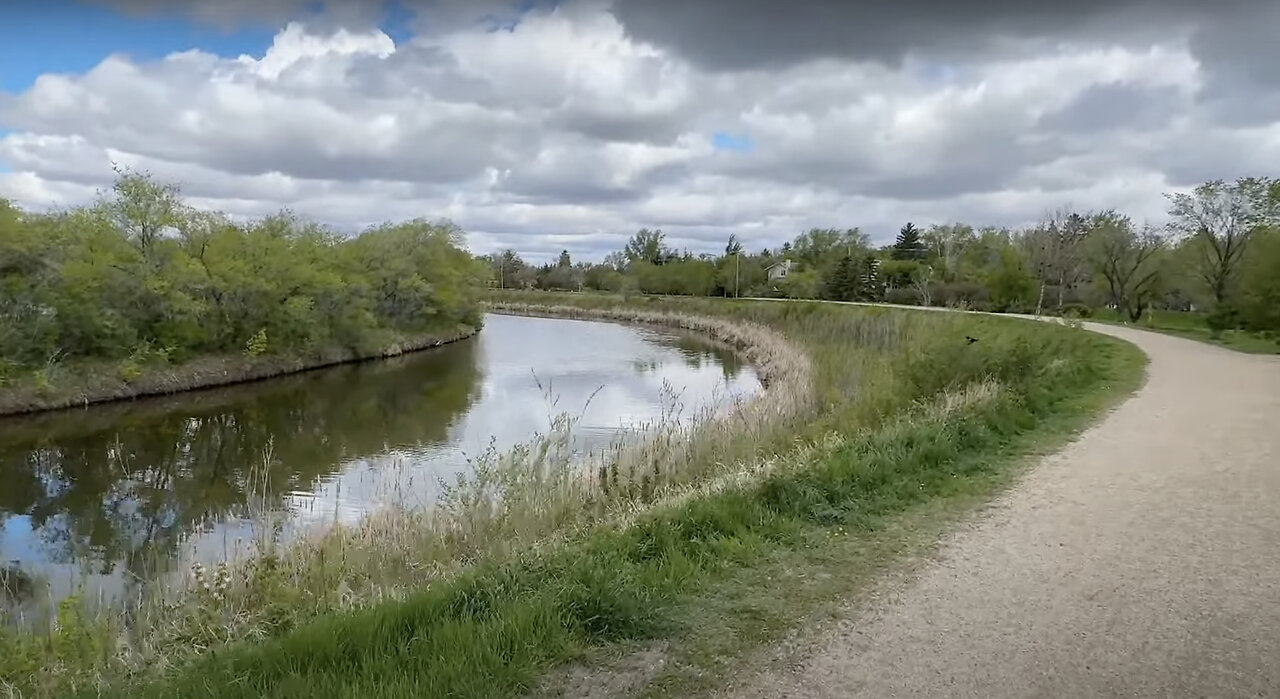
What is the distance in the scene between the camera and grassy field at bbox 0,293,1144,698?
147 inches

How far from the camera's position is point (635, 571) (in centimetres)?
492

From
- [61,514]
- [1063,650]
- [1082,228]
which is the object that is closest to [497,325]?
[1082,228]

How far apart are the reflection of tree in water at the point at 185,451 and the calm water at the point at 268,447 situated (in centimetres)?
4

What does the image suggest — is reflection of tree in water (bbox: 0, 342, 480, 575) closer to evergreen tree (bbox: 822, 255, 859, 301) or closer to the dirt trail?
the dirt trail

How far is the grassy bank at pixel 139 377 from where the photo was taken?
1841 cm

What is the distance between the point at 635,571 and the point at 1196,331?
3198cm

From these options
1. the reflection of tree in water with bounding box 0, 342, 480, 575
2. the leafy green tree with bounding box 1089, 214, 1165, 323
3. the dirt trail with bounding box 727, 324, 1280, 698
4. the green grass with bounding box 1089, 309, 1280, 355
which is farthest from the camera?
the leafy green tree with bounding box 1089, 214, 1165, 323

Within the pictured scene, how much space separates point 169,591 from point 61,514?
6130 mm

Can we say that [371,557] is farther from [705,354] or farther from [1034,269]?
[1034,269]

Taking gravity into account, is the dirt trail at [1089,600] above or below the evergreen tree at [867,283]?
below

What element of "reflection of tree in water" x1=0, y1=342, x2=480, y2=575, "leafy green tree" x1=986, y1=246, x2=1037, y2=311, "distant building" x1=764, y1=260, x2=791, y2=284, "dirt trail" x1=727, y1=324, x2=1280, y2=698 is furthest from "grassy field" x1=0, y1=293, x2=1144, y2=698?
"distant building" x1=764, y1=260, x2=791, y2=284

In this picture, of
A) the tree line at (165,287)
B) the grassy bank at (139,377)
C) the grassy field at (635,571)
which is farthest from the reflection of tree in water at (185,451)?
the grassy field at (635,571)

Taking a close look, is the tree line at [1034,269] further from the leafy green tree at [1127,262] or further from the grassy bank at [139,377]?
the grassy bank at [139,377]

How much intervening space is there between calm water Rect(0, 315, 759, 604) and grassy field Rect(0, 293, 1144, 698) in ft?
8.67
